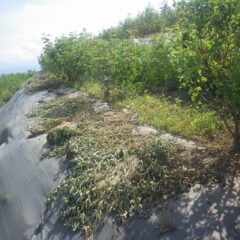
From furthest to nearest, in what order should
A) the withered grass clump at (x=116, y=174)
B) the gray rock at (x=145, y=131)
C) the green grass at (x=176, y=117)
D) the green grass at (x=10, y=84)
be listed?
the green grass at (x=10, y=84), the gray rock at (x=145, y=131), the green grass at (x=176, y=117), the withered grass clump at (x=116, y=174)

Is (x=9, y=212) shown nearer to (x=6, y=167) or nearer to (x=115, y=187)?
(x=6, y=167)

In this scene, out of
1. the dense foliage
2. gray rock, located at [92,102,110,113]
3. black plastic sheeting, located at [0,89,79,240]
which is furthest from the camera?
gray rock, located at [92,102,110,113]

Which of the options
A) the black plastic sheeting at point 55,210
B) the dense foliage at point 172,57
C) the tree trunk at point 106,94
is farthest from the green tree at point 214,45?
the tree trunk at point 106,94

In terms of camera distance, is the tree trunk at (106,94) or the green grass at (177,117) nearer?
the green grass at (177,117)

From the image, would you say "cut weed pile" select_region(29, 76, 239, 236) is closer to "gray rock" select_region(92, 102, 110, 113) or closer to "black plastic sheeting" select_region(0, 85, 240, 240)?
"black plastic sheeting" select_region(0, 85, 240, 240)

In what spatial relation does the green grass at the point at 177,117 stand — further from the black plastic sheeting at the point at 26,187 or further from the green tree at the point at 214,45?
the black plastic sheeting at the point at 26,187

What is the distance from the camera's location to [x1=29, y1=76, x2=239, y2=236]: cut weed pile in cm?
338

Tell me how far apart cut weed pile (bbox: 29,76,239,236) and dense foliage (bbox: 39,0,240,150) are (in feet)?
1.88

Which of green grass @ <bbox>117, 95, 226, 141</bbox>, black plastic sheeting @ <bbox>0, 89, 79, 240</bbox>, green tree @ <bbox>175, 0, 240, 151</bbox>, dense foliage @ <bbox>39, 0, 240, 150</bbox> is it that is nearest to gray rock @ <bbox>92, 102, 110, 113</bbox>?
green grass @ <bbox>117, 95, 226, 141</bbox>

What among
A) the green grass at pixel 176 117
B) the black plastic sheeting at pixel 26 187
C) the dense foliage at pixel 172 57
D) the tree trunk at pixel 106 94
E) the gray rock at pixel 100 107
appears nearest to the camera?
the dense foliage at pixel 172 57

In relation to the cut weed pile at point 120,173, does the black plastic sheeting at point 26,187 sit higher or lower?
lower

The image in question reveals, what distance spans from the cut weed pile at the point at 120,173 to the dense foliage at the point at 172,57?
57 cm

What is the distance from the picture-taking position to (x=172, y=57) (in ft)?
12.3

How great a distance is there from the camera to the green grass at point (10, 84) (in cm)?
1240
